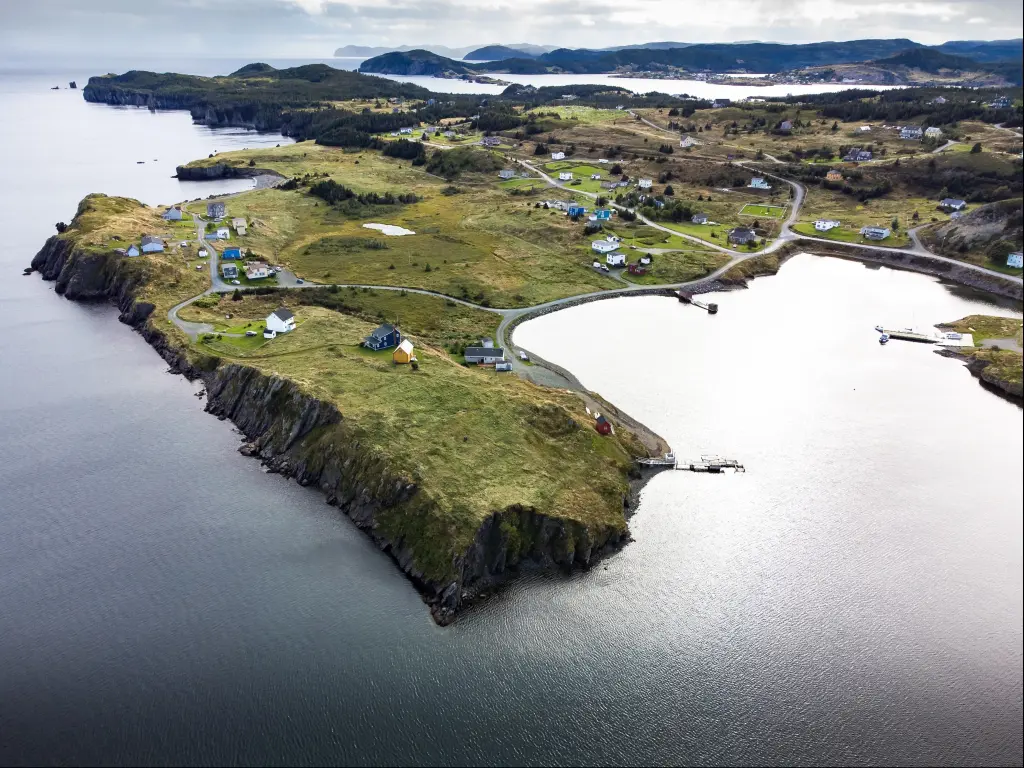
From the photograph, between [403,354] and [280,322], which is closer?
[403,354]

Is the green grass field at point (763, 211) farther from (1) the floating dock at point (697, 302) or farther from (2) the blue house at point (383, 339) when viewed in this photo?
(2) the blue house at point (383, 339)

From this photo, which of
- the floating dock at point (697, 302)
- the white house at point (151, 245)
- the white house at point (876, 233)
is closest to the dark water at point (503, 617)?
the floating dock at point (697, 302)

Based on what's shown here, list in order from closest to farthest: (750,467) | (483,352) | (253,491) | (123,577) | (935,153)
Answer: (123,577), (253,491), (750,467), (483,352), (935,153)

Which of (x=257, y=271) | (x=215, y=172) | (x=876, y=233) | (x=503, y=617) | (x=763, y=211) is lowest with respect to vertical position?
(x=503, y=617)

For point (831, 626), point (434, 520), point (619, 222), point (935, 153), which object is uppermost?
point (935, 153)

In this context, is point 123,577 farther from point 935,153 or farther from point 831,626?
point 935,153

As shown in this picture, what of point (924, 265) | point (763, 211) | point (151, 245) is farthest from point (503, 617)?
point (763, 211)

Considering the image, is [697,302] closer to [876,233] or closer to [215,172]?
[876,233]

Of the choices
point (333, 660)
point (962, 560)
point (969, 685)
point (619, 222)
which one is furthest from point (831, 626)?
point (619, 222)
